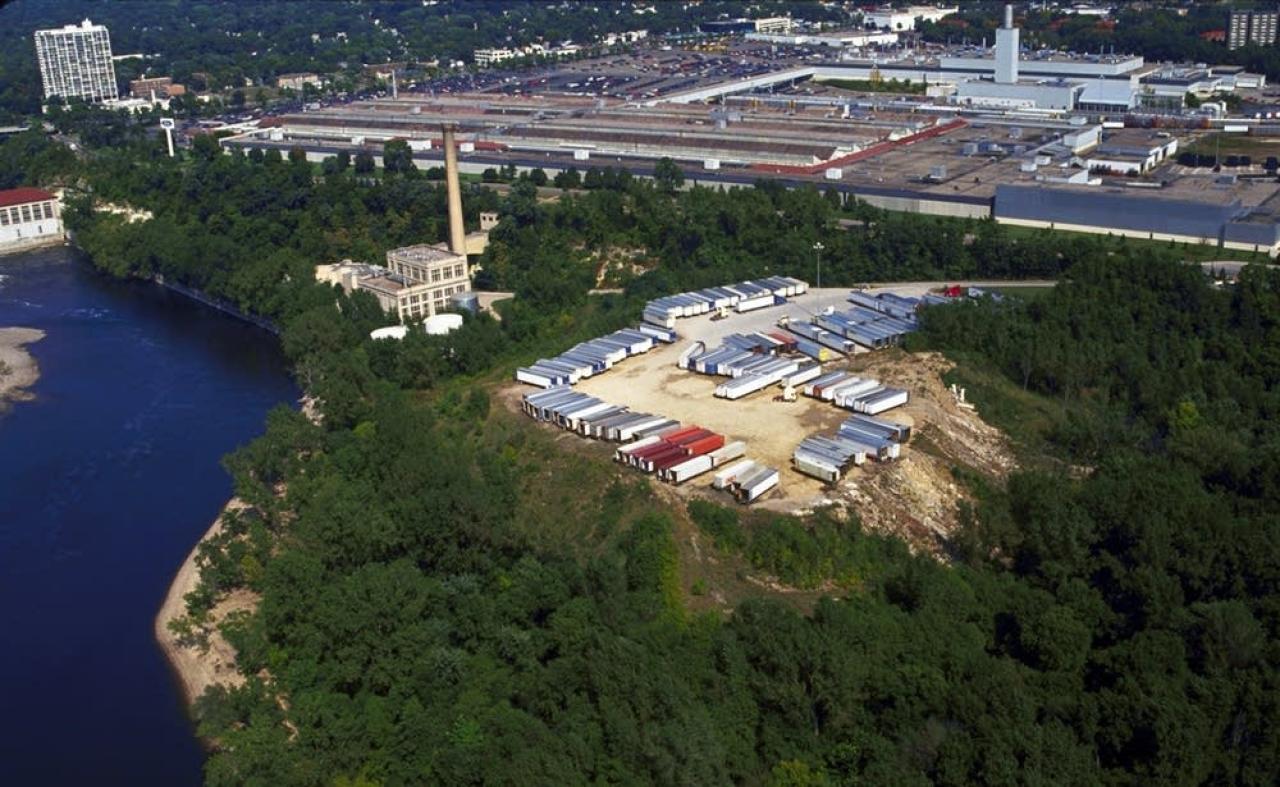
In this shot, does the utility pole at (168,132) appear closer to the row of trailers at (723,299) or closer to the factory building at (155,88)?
the factory building at (155,88)

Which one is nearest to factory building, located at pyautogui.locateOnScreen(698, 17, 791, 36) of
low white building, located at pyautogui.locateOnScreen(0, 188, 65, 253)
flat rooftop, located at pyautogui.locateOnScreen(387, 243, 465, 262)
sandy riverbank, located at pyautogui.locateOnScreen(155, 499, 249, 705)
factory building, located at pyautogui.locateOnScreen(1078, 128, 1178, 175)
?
factory building, located at pyautogui.locateOnScreen(1078, 128, 1178, 175)

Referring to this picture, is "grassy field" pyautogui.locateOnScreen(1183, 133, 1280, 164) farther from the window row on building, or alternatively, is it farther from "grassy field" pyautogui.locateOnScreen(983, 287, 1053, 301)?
the window row on building

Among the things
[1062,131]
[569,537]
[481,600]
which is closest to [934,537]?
[569,537]

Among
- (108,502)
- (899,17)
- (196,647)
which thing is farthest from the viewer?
(899,17)

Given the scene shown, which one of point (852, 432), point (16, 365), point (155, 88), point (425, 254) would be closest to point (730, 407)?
point (852, 432)

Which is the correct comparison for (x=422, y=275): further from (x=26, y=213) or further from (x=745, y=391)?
(x=26, y=213)

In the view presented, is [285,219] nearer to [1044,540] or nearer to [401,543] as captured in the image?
[401,543]
